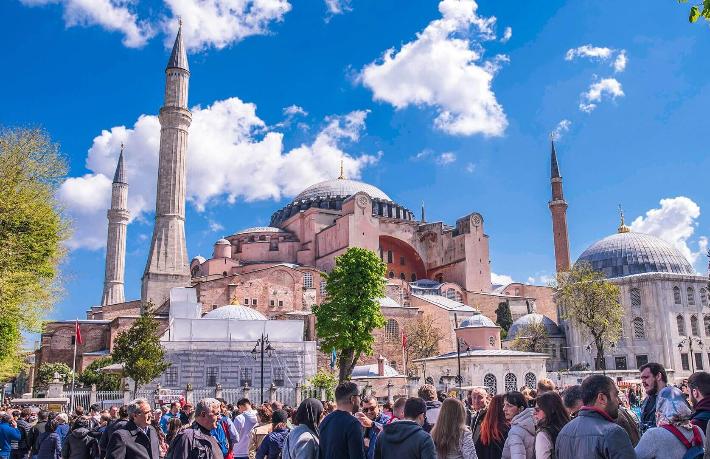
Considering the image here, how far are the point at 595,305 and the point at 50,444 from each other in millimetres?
31394

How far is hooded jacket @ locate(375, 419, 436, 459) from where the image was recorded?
4012mm

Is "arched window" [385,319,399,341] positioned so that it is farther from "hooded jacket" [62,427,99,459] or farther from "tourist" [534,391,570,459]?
"tourist" [534,391,570,459]

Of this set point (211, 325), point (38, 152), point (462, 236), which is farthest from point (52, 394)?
point (462, 236)

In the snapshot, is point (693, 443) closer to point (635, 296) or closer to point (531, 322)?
point (635, 296)

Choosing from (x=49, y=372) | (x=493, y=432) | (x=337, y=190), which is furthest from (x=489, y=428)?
(x=337, y=190)

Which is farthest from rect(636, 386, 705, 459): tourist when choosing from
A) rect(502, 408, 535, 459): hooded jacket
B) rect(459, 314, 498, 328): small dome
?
rect(459, 314, 498, 328): small dome

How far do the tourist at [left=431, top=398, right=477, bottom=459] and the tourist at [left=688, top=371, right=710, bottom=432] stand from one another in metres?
1.35

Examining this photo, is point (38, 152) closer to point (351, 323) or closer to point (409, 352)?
point (351, 323)

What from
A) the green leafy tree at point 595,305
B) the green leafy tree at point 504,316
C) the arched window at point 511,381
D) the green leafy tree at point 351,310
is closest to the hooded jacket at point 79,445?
the green leafy tree at point 351,310

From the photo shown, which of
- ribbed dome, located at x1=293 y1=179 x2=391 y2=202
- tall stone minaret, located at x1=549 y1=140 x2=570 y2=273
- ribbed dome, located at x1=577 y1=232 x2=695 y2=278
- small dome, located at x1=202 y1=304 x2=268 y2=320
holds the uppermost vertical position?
ribbed dome, located at x1=293 y1=179 x2=391 y2=202

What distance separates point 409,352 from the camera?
40.0 metres

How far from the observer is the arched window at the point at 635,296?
38.9 m

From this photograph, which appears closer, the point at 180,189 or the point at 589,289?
the point at 589,289

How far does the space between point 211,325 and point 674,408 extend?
31459 millimetres
